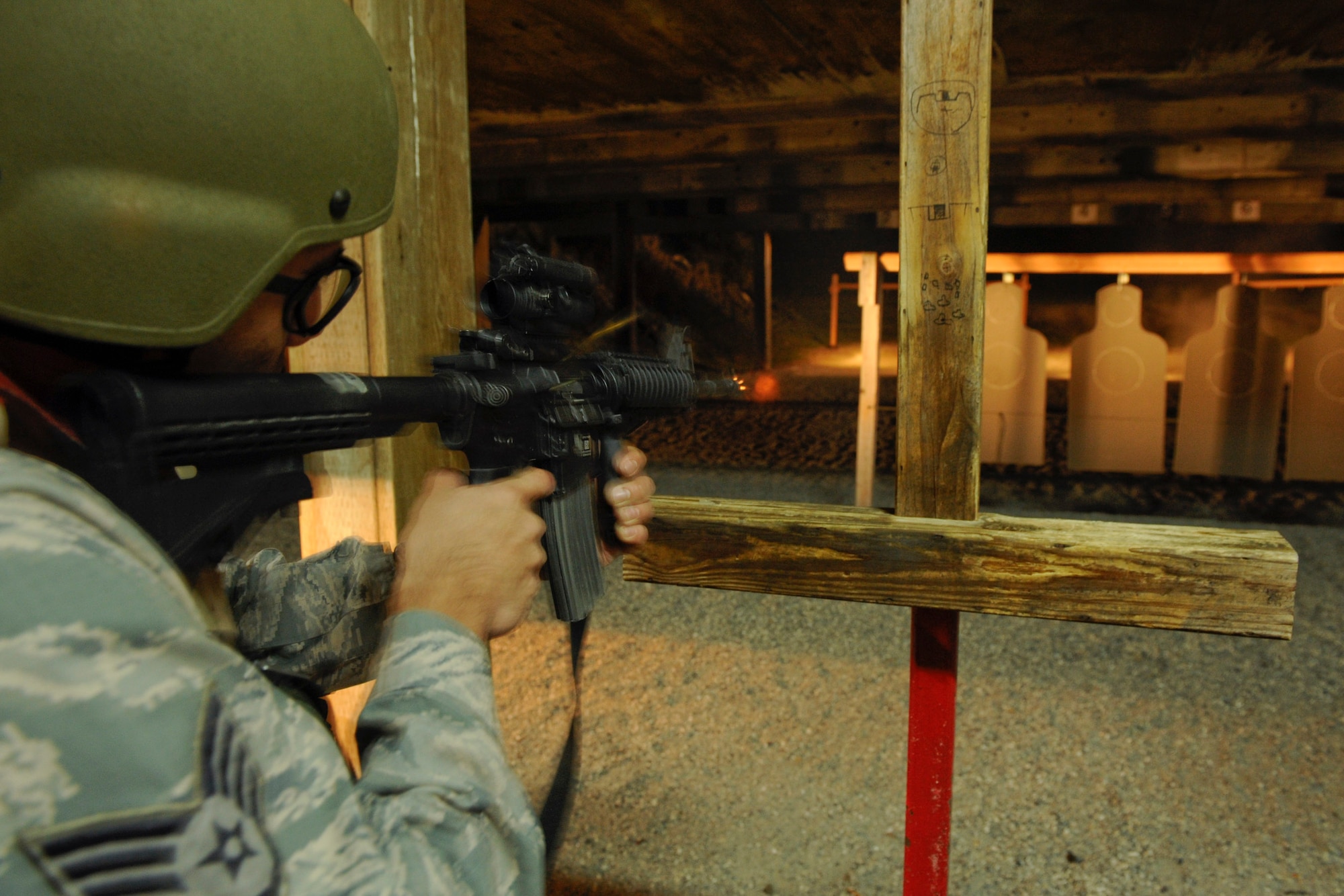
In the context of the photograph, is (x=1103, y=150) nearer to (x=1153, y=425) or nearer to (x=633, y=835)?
(x=1153, y=425)

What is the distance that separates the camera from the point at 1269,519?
12.9 ft

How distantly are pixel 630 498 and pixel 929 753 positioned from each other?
58cm

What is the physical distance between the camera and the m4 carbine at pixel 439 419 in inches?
23.9

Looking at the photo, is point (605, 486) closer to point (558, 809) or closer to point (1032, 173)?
point (558, 809)

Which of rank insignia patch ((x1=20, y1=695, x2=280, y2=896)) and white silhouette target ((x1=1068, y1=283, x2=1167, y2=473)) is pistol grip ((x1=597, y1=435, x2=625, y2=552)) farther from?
white silhouette target ((x1=1068, y1=283, x2=1167, y2=473))

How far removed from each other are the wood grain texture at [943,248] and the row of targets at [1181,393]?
3.28 m

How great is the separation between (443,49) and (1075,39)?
7.28 ft

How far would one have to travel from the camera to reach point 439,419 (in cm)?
92

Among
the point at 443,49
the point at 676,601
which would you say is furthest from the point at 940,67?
the point at 676,601

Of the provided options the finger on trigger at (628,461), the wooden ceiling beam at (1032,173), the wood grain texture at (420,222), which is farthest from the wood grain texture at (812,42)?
the finger on trigger at (628,461)

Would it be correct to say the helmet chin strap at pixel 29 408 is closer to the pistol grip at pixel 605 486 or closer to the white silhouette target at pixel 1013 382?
the pistol grip at pixel 605 486

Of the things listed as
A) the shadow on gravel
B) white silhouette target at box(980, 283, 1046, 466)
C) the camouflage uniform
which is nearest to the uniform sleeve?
the camouflage uniform

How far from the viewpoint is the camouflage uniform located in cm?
41

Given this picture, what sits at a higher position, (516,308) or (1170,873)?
(516,308)
